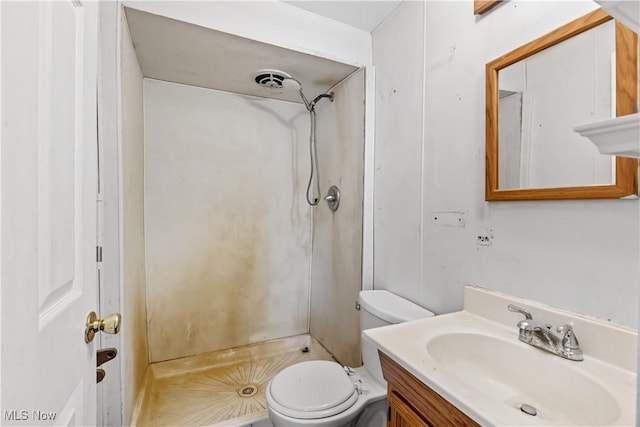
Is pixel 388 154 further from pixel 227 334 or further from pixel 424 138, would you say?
pixel 227 334

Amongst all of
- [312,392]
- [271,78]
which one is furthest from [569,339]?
[271,78]

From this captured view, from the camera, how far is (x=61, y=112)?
0.50 m

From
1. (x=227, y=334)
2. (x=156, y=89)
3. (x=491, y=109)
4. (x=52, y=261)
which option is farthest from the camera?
(x=227, y=334)

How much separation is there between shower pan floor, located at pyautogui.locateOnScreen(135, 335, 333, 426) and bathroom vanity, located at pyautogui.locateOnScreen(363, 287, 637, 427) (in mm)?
911

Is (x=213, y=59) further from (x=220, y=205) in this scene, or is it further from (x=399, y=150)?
(x=399, y=150)

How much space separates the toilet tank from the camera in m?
1.25

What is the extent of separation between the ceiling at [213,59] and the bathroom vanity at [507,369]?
140 cm

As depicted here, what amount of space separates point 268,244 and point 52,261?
182cm

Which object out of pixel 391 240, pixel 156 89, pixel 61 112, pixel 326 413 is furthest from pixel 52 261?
pixel 156 89

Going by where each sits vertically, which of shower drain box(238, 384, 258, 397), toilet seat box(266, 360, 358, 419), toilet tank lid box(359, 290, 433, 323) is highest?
toilet tank lid box(359, 290, 433, 323)

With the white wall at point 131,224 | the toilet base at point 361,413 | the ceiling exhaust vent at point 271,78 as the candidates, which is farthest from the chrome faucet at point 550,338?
the ceiling exhaust vent at point 271,78

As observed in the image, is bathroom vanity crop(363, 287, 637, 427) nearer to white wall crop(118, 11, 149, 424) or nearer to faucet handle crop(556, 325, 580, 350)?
faucet handle crop(556, 325, 580, 350)

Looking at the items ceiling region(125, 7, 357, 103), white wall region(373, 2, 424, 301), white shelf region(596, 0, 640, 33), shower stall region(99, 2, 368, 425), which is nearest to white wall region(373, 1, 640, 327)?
white wall region(373, 2, 424, 301)

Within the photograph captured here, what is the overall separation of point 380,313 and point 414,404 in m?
0.52
